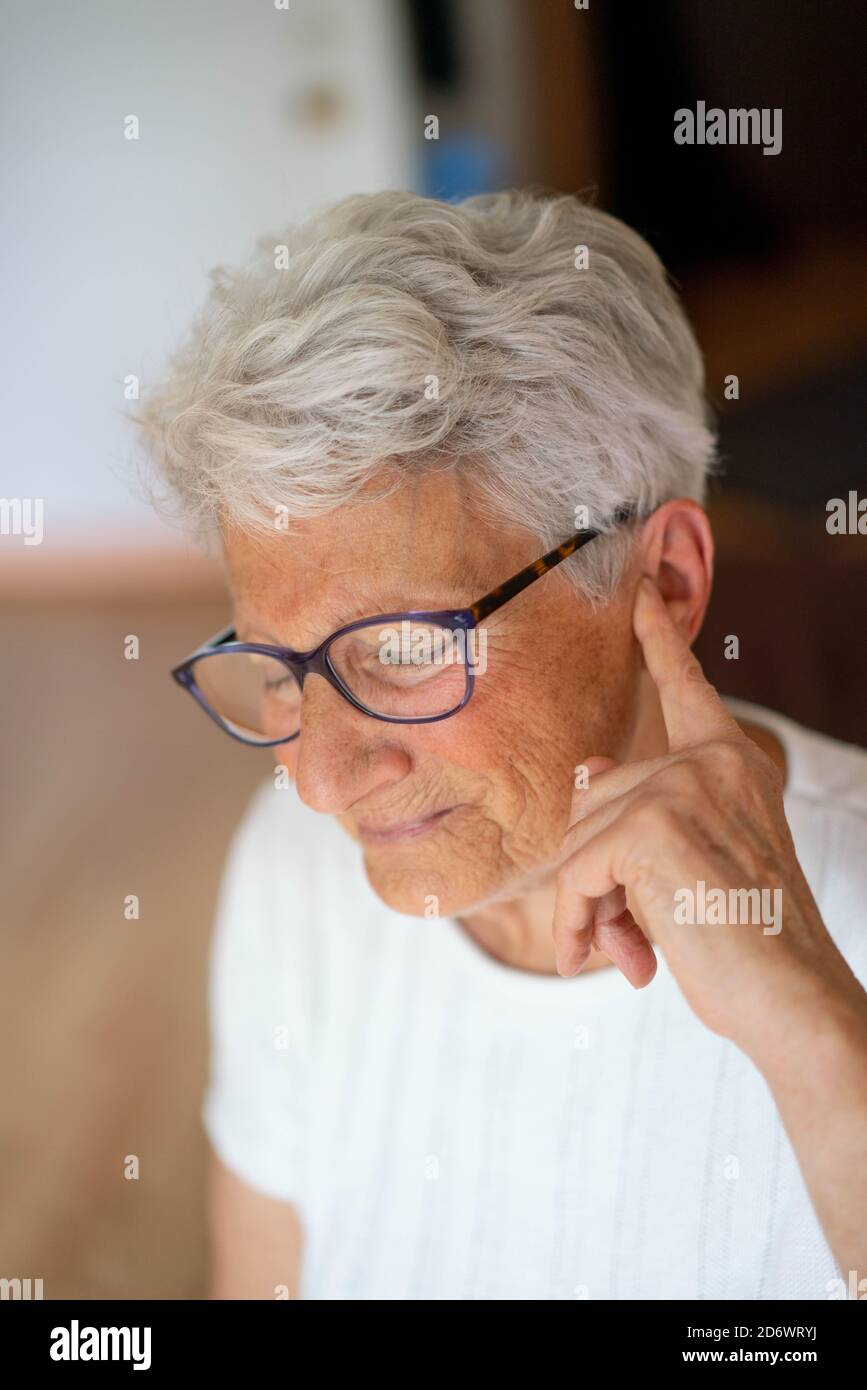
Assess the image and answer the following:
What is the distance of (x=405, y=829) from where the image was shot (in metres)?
1.09

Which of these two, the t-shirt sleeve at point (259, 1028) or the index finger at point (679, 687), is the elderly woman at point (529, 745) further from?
the t-shirt sleeve at point (259, 1028)

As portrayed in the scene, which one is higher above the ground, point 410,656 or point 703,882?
point 410,656

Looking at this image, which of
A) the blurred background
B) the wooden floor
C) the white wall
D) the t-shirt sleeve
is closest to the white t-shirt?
the t-shirt sleeve

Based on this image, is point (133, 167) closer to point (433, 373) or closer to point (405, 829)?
point (433, 373)

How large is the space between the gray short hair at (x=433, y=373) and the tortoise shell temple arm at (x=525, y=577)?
0.05 ft

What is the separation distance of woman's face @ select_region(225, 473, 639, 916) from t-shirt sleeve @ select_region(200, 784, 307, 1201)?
414mm

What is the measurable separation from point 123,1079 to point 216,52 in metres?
2.82

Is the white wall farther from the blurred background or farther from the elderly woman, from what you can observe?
the elderly woman

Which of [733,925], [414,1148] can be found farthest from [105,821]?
[733,925]

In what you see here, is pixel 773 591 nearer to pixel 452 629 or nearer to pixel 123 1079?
pixel 452 629

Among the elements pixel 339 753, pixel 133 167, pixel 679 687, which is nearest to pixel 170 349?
pixel 339 753

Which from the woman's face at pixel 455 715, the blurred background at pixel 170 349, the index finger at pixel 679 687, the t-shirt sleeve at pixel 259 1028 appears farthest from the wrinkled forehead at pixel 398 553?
the t-shirt sleeve at pixel 259 1028

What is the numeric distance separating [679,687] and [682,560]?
27cm

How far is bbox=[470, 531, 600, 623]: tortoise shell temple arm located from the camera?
994mm
